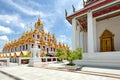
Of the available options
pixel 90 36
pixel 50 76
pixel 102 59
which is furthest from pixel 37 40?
pixel 50 76

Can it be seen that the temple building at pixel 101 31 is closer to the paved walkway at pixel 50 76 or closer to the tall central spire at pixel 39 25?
the paved walkway at pixel 50 76

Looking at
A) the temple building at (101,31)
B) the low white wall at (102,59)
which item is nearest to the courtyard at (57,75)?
the low white wall at (102,59)

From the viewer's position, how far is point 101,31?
17031mm

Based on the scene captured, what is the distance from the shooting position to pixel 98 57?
13.3 metres

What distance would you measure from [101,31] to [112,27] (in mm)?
1325

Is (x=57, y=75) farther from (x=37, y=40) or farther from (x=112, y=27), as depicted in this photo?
(x=37, y=40)

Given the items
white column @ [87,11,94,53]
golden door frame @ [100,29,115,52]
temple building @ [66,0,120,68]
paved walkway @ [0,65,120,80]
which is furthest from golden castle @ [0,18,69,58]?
paved walkway @ [0,65,120,80]

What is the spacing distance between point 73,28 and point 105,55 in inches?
199

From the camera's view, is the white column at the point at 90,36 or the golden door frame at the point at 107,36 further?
the golden door frame at the point at 107,36

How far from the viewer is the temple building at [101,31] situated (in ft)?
42.0

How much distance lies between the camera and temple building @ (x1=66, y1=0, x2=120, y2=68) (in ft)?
42.0

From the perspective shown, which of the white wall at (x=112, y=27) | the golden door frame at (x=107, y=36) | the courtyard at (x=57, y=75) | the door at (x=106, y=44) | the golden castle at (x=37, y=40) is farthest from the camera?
the golden castle at (x=37, y=40)

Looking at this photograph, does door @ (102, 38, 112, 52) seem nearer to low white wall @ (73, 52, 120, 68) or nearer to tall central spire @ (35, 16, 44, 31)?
low white wall @ (73, 52, 120, 68)

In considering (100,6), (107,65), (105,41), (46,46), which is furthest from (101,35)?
(46,46)
